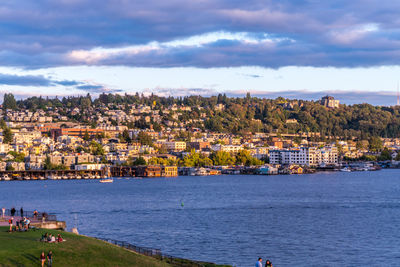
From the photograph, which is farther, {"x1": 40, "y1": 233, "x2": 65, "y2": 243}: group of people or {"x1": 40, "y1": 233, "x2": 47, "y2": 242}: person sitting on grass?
{"x1": 40, "y1": 233, "x2": 47, "y2": 242}: person sitting on grass

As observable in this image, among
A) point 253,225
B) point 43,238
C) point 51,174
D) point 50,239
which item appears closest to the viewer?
point 50,239

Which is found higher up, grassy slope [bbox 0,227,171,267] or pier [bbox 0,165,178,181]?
grassy slope [bbox 0,227,171,267]

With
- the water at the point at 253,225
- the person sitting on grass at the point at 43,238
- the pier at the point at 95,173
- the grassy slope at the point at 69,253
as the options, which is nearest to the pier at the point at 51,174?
the pier at the point at 95,173

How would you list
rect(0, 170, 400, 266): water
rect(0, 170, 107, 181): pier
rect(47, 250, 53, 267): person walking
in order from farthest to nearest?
rect(0, 170, 107, 181): pier < rect(0, 170, 400, 266): water < rect(47, 250, 53, 267): person walking

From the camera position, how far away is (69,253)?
27266 mm

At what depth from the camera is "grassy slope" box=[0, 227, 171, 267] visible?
26.0 metres

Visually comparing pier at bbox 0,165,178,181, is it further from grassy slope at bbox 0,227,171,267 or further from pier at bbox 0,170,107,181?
grassy slope at bbox 0,227,171,267

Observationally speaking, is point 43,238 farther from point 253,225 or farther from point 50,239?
point 253,225

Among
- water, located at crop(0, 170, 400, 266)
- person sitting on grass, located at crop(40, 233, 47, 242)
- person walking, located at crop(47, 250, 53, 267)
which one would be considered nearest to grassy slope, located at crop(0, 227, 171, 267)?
person sitting on grass, located at crop(40, 233, 47, 242)

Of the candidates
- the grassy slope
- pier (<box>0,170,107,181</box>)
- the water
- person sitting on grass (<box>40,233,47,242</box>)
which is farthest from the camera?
pier (<box>0,170,107,181</box>)

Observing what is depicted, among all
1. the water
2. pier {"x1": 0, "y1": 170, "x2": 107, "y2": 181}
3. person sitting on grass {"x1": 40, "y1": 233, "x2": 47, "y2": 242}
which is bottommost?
pier {"x1": 0, "y1": 170, "x2": 107, "y2": 181}

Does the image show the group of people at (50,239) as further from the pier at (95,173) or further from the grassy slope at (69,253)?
the pier at (95,173)

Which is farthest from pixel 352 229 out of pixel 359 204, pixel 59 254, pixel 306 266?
pixel 59 254

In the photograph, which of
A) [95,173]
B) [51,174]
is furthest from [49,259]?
[95,173]
